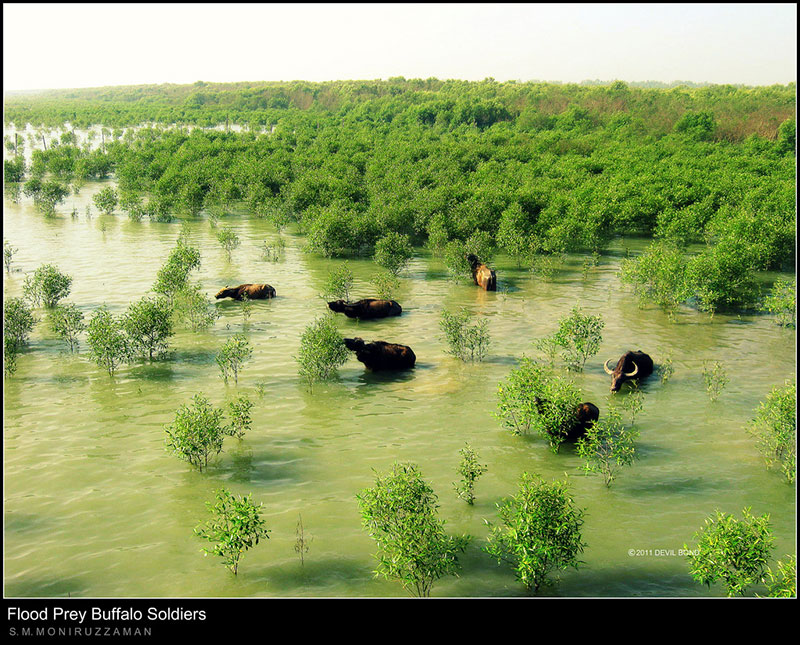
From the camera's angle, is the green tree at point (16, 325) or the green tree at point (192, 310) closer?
the green tree at point (16, 325)

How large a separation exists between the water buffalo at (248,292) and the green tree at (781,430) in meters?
17.4

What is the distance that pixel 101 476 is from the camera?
1244 cm

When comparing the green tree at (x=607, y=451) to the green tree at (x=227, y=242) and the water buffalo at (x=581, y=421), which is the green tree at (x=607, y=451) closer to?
the water buffalo at (x=581, y=421)

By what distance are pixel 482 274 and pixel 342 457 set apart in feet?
49.1

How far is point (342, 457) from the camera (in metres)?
13.3

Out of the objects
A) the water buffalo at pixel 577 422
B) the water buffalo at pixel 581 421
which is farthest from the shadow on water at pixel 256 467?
the water buffalo at pixel 581 421

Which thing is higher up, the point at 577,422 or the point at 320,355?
the point at 320,355

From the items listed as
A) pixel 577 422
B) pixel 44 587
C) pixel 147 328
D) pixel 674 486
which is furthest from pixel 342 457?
pixel 147 328

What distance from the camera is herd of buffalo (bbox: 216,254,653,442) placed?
13.9m

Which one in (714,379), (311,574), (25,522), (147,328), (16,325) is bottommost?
(25,522)

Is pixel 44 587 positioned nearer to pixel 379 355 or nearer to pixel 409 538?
pixel 409 538

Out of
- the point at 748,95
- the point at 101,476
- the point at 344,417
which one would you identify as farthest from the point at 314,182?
the point at 748,95

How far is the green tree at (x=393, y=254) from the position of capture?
93.1 ft
